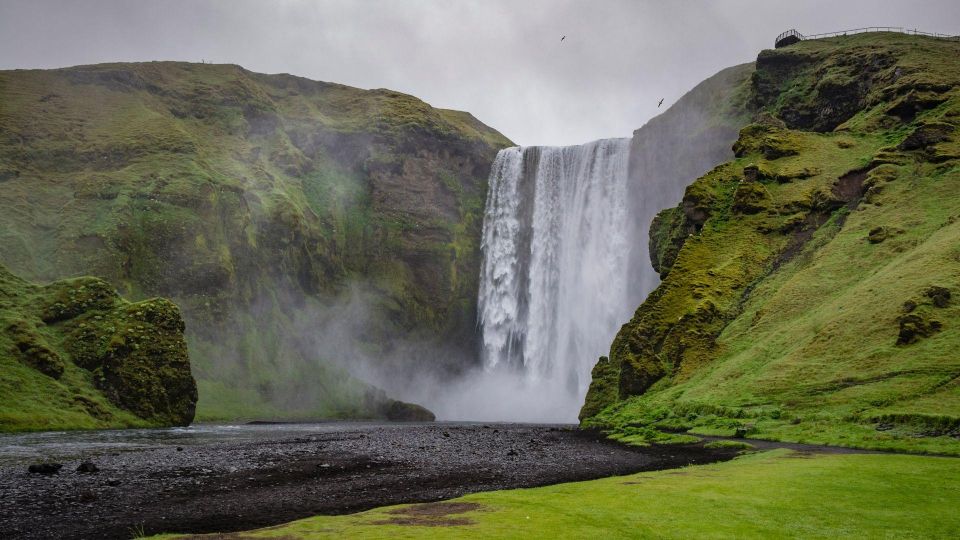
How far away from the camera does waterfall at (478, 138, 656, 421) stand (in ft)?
328

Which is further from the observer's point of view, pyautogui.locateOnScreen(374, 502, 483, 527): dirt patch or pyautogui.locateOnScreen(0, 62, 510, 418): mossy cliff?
pyautogui.locateOnScreen(0, 62, 510, 418): mossy cliff

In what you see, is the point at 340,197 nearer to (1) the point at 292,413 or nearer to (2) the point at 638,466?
(1) the point at 292,413

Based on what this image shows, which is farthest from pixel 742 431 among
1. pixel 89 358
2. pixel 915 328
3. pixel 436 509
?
pixel 89 358

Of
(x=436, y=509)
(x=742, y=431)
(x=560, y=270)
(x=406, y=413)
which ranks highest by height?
(x=560, y=270)

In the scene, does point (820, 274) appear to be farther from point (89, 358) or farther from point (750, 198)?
Answer: point (89, 358)

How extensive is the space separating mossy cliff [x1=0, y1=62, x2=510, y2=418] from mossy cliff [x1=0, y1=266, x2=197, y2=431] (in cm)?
1863

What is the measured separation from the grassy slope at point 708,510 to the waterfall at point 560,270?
258ft

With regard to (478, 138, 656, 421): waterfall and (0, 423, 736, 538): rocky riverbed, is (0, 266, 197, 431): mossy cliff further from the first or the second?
(478, 138, 656, 421): waterfall

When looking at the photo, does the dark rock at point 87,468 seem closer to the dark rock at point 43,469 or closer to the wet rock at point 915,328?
the dark rock at point 43,469

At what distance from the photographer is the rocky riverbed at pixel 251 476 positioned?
16578 millimetres

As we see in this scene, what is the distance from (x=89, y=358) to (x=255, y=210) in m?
54.0

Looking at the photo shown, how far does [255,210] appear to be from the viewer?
112188 millimetres

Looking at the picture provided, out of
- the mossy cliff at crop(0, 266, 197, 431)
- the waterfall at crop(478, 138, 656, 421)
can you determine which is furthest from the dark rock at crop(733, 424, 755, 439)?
the waterfall at crop(478, 138, 656, 421)

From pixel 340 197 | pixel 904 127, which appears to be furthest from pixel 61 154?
pixel 904 127
